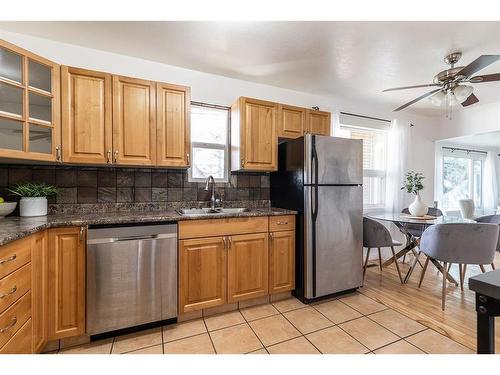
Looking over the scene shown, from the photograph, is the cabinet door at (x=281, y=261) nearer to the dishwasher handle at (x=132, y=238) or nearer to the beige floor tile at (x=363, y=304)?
the beige floor tile at (x=363, y=304)

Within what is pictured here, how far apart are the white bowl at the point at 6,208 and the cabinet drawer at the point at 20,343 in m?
0.87

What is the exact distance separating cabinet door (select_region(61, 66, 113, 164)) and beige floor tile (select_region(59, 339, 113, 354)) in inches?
53.4

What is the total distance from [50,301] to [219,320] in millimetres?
1220

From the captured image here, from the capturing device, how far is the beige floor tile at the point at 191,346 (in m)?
1.65

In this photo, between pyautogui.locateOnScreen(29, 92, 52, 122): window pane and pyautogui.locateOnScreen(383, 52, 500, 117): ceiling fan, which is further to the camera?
pyautogui.locateOnScreen(383, 52, 500, 117): ceiling fan

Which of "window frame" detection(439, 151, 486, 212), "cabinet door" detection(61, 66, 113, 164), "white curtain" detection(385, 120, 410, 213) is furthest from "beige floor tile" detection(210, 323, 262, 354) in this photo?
"window frame" detection(439, 151, 486, 212)

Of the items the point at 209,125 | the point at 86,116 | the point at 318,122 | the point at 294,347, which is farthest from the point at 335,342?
the point at 86,116

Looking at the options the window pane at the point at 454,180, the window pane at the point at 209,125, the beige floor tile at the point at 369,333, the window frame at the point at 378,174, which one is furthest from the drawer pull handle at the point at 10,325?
the window pane at the point at 454,180

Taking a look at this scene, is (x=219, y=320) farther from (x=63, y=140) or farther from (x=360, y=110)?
(x=360, y=110)

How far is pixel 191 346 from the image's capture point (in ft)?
5.60

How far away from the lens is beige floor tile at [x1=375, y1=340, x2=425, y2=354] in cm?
162

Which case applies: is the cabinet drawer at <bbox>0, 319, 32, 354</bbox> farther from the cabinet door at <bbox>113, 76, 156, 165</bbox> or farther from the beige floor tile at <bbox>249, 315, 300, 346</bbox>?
the beige floor tile at <bbox>249, 315, 300, 346</bbox>

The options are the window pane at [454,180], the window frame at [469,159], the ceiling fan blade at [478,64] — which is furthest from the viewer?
the window pane at [454,180]
